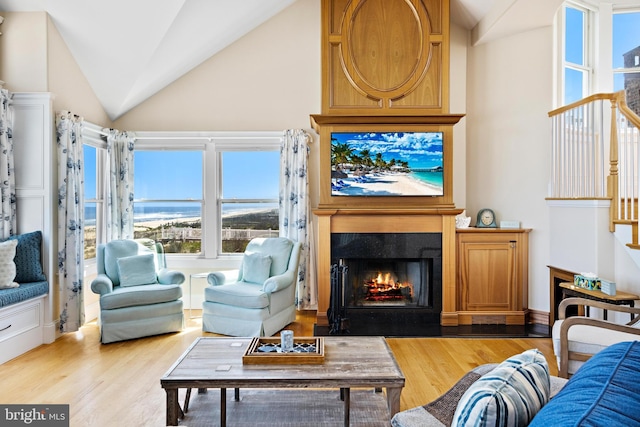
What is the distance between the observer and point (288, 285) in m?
4.63

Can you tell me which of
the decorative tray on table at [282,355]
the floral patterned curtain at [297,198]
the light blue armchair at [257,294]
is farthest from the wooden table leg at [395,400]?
the floral patterned curtain at [297,198]

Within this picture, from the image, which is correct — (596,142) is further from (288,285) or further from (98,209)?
(98,209)

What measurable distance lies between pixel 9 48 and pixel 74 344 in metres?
2.80

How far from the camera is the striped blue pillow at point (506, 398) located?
3.75 ft

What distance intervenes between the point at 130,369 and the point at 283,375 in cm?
175

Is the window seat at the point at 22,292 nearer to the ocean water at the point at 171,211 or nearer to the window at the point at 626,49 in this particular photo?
the ocean water at the point at 171,211

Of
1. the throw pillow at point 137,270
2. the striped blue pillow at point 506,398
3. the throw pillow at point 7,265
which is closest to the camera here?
the striped blue pillow at point 506,398

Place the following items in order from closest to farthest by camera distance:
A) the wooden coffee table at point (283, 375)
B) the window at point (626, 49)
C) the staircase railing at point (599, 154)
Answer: the wooden coffee table at point (283, 375) < the staircase railing at point (599, 154) < the window at point (626, 49)

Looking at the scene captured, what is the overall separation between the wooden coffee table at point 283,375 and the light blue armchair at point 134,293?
5.83ft

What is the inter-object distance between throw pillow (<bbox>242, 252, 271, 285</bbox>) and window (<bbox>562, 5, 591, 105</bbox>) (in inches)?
146

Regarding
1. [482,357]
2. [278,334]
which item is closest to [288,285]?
[278,334]

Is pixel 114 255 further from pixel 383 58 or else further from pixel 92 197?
pixel 383 58

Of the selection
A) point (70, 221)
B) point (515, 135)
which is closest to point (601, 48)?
point (515, 135)

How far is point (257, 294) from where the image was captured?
4.29 metres
